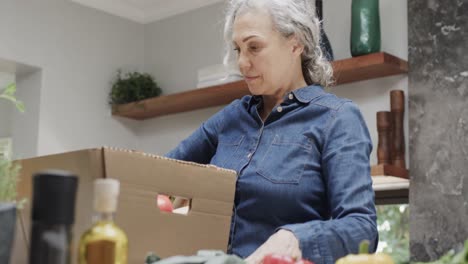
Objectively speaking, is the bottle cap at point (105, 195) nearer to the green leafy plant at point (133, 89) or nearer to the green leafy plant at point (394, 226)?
the green leafy plant at point (394, 226)

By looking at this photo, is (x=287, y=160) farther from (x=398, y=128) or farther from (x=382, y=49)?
(x=382, y=49)

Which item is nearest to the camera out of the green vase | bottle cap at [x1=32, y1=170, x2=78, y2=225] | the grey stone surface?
bottle cap at [x1=32, y1=170, x2=78, y2=225]

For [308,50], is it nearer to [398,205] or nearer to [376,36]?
[376,36]

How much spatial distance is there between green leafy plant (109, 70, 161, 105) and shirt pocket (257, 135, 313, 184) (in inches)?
112

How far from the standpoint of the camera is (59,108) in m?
4.00

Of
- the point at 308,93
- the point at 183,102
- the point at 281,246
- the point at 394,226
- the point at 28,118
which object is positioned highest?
the point at 183,102

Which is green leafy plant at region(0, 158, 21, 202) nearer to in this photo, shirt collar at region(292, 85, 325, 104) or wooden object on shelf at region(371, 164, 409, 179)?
shirt collar at region(292, 85, 325, 104)

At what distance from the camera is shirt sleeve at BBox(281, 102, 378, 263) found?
1.18 m

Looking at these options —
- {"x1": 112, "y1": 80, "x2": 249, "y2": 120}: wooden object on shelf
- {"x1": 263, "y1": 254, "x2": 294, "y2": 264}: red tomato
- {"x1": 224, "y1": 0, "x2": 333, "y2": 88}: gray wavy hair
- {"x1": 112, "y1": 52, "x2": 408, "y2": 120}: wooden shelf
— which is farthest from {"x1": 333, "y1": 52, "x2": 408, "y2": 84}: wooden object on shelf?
{"x1": 263, "y1": 254, "x2": 294, "y2": 264}: red tomato

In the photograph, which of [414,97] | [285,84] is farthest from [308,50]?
[414,97]

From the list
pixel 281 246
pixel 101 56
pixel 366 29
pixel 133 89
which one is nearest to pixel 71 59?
pixel 101 56

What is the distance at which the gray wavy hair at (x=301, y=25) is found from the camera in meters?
1.57

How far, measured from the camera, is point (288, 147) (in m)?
1.42

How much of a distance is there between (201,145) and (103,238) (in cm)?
97
